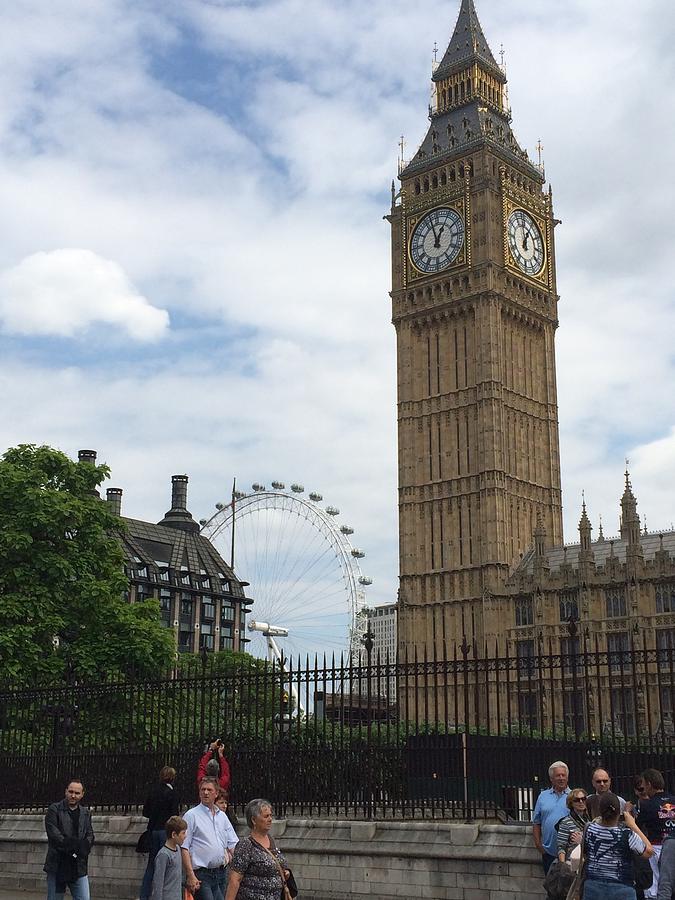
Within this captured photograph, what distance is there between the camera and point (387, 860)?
54.4 feet

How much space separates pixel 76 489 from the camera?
106 ft

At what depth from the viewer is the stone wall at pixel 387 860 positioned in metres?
15.5

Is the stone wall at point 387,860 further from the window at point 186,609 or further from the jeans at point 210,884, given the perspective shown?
the window at point 186,609

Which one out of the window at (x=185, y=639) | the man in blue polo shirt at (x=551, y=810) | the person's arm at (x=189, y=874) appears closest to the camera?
the person's arm at (x=189, y=874)

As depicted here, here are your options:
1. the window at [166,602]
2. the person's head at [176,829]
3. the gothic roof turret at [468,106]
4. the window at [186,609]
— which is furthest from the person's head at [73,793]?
the window at [186,609]

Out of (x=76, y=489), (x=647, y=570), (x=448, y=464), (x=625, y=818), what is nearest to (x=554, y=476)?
(x=448, y=464)

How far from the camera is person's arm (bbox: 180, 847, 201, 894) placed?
1146 cm

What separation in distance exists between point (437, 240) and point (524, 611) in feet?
90.3

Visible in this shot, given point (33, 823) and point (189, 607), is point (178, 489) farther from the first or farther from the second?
point (33, 823)

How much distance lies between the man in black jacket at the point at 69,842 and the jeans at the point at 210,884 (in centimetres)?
226

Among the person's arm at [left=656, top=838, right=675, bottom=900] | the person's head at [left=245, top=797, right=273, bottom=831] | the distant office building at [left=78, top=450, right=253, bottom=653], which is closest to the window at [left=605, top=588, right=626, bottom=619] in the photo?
the distant office building at [left=78, top=450, right=253, bottom=653]

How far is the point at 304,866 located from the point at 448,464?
61.1 m

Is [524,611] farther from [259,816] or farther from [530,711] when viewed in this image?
[259,816]

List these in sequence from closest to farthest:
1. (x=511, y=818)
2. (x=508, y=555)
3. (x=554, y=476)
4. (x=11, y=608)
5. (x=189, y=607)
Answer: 1. (x=511, y=818)
2. (x=11, y=608)
3. (x=508, y=555)
4. (x=554, y=476)
5. (x=189, y=607)
